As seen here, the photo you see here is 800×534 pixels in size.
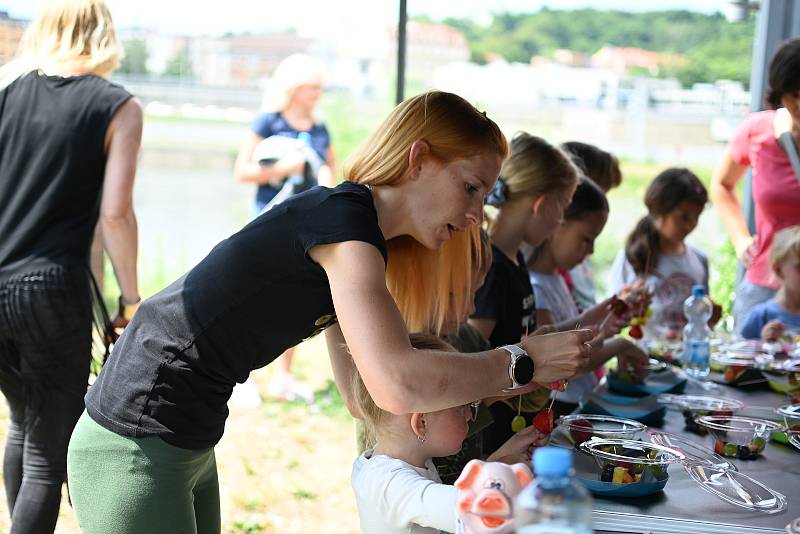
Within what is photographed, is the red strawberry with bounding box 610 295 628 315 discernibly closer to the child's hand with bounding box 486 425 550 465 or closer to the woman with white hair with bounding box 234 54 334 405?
the child's hand with bounding box 486 425 550 465

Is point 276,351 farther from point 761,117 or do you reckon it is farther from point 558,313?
point 761,117

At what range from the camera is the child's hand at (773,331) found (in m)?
3.64

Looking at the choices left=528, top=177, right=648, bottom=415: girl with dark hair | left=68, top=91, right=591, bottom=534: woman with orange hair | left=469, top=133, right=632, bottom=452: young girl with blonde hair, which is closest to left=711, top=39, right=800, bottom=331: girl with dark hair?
left=528, top=177, right=648, bottom=415: girl with dark hair

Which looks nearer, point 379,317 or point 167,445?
point 379,317

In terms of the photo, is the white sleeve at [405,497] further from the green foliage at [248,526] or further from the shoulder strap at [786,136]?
the shoulder strap at [786,136]

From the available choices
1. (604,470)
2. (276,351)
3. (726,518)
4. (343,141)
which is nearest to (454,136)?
(276,351)

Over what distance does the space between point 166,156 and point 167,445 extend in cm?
795

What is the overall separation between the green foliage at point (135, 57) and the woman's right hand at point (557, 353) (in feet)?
25.0

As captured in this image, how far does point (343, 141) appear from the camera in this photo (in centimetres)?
925

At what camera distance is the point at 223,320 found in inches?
67.1

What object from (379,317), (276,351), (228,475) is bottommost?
(228,475)

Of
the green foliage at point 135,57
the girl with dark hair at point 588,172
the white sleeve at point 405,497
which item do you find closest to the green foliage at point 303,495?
the girl with dark hair at point 588,172

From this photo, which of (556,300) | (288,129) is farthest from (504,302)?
(288,129)

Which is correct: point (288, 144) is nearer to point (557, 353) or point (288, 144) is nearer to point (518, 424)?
point (518, 424)
